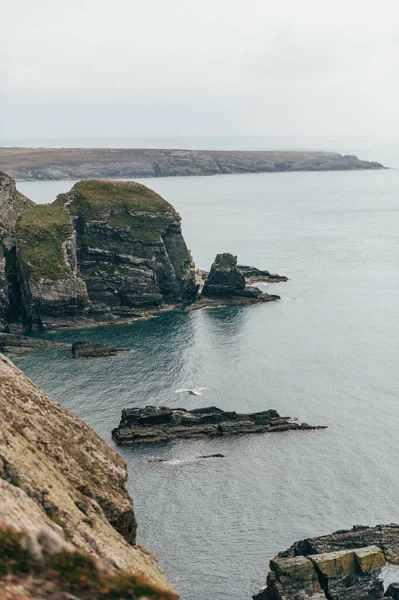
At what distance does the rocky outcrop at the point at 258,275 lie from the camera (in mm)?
195750

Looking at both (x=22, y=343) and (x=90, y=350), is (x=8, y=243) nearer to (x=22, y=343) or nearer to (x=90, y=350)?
(x=22, y=343)

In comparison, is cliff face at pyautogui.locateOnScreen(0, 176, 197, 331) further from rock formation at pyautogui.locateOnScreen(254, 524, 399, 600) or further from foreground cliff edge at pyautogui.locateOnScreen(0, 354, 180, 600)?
foreground cliff edge at pyautogui.locateOnScreen(0, 354, 180, 600)

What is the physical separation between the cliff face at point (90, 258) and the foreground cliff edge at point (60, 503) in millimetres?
101996

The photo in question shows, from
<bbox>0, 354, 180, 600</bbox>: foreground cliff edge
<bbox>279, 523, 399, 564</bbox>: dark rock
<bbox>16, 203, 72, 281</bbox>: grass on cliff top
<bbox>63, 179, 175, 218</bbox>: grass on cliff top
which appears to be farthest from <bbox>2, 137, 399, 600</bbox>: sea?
<bbox>63, 179, 175, 218</bbox>: grass on cliff top

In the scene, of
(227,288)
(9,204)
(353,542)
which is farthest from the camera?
(9,204)

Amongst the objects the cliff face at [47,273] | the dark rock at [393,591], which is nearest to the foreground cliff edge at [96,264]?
the cliff face at [47,273]

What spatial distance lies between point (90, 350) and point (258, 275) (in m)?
71.0

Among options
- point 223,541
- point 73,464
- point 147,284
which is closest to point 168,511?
point 223,541

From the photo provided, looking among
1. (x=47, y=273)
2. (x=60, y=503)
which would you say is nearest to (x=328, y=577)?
(x=60, y=503)

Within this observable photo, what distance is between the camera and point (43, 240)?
549 feet

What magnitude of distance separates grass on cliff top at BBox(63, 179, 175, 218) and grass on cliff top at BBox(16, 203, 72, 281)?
5.57 meters

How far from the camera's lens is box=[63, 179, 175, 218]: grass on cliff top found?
7042 inches

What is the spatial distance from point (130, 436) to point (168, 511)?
19.2m

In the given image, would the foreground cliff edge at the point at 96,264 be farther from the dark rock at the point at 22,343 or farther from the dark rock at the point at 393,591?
the dark rock at the point at 393,591
